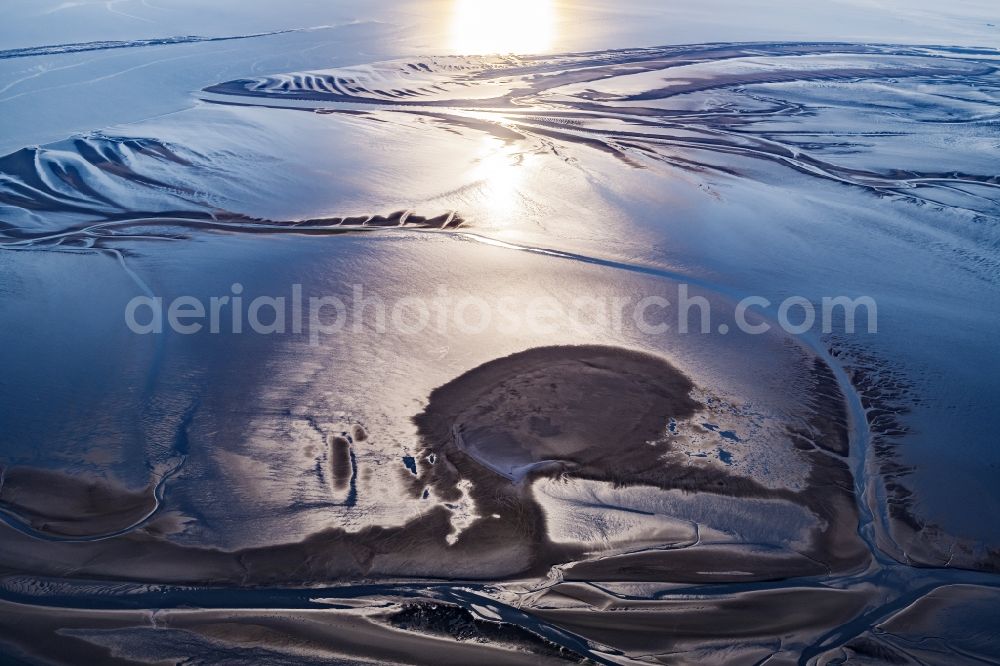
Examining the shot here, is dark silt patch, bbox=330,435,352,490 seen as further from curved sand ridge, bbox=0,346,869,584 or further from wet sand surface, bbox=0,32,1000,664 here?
curved sand ridge, bbox=0,346,869,584

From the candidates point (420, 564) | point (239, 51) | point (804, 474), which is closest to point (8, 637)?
point (420, 564)

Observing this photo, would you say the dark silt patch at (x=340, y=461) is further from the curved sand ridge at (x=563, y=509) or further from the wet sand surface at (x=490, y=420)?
the curved sand ridge at (x=563, y=509)

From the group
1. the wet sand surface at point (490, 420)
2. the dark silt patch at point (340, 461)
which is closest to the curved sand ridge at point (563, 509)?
the wet sand surface at point (490, 420)

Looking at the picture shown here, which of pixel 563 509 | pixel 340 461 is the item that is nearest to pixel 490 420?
pixel 563 509

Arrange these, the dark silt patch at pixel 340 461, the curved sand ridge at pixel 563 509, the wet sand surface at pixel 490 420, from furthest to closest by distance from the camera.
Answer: the dark silt patch at pixel 340 461, the curved sand ridge at pixel 563 509, the wet sand surface at pixel 490 420

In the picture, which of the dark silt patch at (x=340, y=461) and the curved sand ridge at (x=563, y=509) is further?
the dark silt patch at (x=340, y=461)

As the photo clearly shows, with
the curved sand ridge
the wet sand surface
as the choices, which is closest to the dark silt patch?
the wet sand surface

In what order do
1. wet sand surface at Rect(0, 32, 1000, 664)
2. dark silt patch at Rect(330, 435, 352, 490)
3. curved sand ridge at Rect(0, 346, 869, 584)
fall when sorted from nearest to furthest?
wet sand surface at Rect(0, 32, 1000, 664) < curved sand ridge at Rect(0, 346, 869, 584) < dark silt patch at Rect(330, 435, 352, 490)

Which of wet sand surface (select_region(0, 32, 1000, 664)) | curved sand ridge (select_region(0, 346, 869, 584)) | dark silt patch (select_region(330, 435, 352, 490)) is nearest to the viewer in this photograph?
wet sand surface (select_region(0, 32, 1000, 664))
